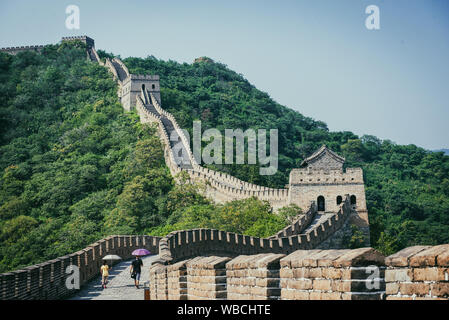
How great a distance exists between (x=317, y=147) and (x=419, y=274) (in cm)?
7037

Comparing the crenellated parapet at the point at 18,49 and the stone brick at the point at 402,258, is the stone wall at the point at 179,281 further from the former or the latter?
the crenellated parapet at the point at 18,49

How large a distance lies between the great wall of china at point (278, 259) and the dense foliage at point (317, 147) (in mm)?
3946

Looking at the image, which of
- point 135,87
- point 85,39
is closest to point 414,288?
point 135,87

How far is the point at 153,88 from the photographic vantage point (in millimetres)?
67562

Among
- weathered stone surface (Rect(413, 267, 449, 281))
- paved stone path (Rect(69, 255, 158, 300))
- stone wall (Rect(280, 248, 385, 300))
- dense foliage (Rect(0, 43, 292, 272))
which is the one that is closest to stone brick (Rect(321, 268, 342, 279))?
stone wall (Rect(280, 248, 385, 300))

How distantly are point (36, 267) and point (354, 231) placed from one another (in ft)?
73.9

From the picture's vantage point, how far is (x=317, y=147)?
74.6 metres

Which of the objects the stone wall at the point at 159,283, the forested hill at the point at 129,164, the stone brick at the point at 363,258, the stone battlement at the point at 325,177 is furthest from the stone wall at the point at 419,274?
the stone battlement at the point at 325,177

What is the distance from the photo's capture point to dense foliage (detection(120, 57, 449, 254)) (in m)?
53.6

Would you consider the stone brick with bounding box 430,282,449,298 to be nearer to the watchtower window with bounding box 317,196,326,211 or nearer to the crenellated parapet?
the watchtower window with bounding box 317,196,326,211

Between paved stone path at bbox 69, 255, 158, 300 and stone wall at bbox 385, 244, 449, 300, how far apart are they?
35.0ft

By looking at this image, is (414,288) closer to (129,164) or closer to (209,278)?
(209,278)

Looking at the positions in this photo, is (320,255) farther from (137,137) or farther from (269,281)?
(137,137)

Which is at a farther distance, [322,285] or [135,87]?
[135,87]
